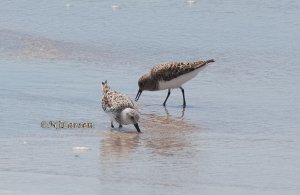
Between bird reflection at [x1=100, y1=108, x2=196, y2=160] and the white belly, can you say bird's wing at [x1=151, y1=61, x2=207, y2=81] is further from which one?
bird reflection at [x1=100, y1=108, x2=196, y2=160]

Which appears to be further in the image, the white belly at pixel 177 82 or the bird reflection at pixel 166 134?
the white belly at pixel 177 82

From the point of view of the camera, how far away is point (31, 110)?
10742 mm

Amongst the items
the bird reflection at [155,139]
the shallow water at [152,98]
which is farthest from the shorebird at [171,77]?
the bird reflection at [155,139]

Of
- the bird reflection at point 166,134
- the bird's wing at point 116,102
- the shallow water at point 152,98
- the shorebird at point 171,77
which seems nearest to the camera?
the shallow water at point 152,98

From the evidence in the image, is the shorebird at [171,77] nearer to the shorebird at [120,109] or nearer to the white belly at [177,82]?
the white belly at [177,82]

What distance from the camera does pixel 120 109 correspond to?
10164 mm

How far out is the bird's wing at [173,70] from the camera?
39.9 feet

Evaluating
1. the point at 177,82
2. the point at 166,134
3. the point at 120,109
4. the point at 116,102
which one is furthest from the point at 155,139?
the point at 177,82

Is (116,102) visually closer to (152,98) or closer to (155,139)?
(155,139)

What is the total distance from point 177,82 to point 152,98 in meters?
0.67

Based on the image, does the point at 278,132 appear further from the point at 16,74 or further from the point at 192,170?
the point at 16,74

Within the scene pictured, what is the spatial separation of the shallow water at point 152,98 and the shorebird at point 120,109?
163mm

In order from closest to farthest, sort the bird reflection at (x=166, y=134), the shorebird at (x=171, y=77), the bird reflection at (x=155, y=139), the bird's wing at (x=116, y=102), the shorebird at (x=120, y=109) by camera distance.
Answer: the bird reflection at (x=155, y=139) < the bird reflection at (x=166, y=134) < the shorebird at (x=120, y=109) < the bird's wing at (x=116, y=102) < the shorebird at (x=171, y=77)

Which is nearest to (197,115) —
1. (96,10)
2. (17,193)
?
(17,193)
